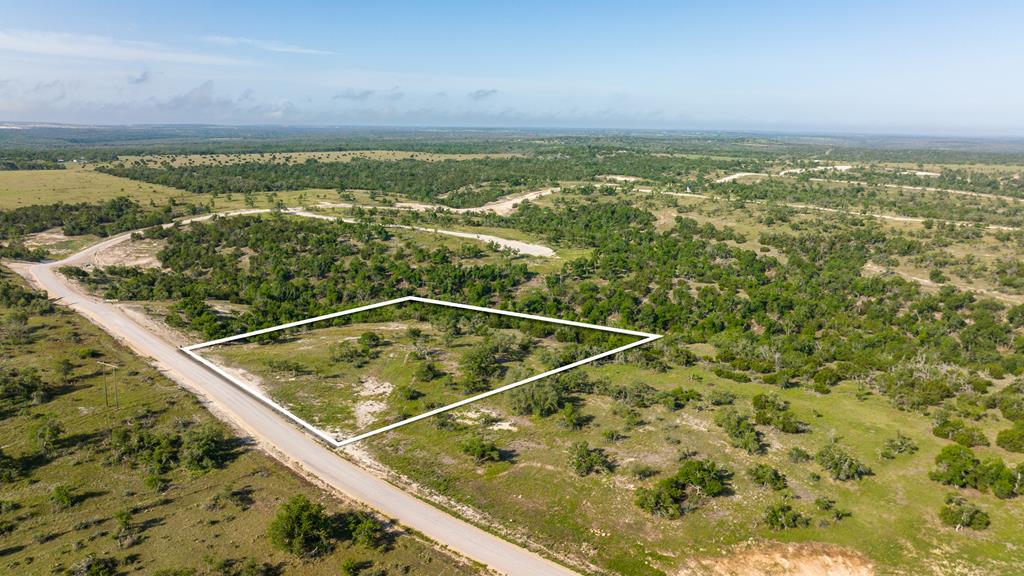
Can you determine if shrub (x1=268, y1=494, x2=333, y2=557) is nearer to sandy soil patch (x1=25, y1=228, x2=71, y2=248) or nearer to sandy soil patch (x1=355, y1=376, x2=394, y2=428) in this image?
sandy soil patch (x1=355, y1=376, x2=394, y2=428)

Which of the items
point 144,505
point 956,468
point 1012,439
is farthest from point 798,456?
point 144,505

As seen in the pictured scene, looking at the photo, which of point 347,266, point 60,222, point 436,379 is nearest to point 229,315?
point 347,266

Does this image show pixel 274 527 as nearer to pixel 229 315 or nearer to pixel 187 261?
pixel 229 315

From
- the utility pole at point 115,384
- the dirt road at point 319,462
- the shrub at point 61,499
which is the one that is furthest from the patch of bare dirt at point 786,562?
the utility pole at point 115,384

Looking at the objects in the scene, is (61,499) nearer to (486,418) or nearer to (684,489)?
(486,418)

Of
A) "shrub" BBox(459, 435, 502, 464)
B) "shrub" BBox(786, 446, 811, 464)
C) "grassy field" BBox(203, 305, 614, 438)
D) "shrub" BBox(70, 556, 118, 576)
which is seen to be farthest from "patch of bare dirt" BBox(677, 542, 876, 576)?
"shrub" BBox(70, 556, 118, 576)
